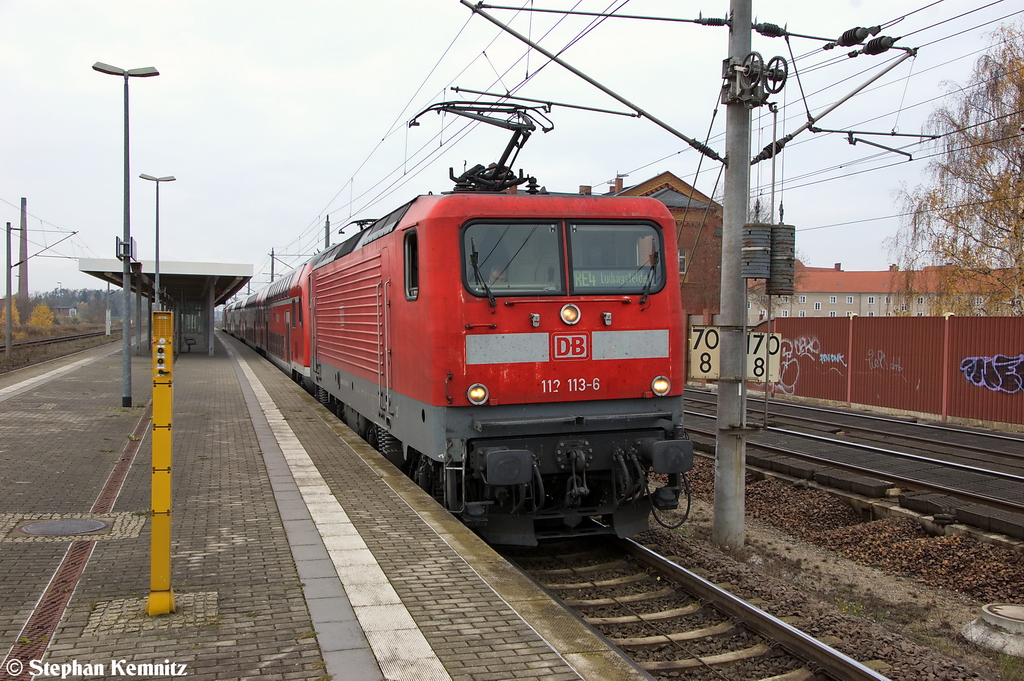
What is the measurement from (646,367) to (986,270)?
21613 mm

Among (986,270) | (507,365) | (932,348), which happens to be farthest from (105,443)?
(986,270)

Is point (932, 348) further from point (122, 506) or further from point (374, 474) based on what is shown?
point (122, 506)

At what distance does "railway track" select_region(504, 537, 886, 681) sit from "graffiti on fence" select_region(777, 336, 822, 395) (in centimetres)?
1666

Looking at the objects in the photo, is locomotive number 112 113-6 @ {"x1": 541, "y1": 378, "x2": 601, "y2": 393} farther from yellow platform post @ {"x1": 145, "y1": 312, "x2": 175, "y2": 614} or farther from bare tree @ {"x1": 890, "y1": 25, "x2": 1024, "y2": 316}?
bare tree @ {"x1": 890, "y1": 25, "x2": 1024, "y2": 316}

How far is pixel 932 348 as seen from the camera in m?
18.4

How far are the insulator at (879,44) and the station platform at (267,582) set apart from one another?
616 centimetres

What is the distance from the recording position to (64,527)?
22.7 feet

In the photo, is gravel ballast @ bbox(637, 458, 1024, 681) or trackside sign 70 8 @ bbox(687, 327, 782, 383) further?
trackside sign 70 8 @ bbox(687, 327, 782, 383)

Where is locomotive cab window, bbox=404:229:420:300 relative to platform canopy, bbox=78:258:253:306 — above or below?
below

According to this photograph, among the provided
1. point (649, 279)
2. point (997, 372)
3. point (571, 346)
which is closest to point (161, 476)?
point (571, 346)

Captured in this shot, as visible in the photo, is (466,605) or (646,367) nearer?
(466,605)

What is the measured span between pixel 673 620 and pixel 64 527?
517 centimetres

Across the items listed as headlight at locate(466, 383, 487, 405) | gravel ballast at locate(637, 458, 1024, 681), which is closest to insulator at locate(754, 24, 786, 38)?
headlight at locate(466, 383, 487, 405)

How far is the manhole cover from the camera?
6750 mm
